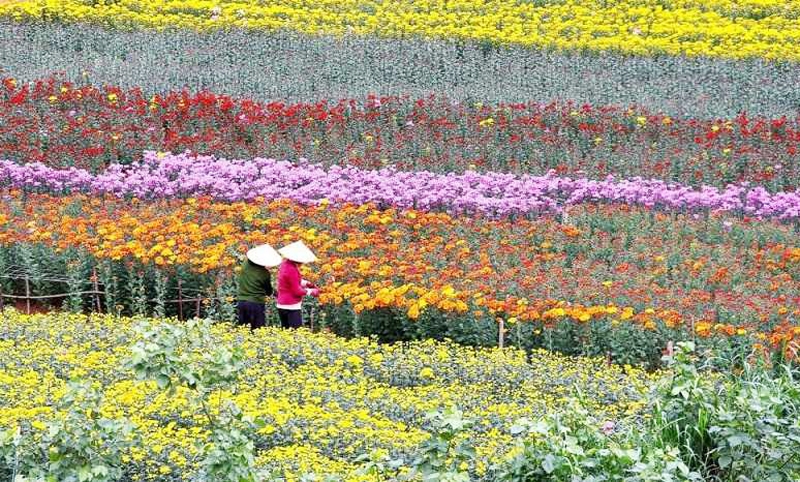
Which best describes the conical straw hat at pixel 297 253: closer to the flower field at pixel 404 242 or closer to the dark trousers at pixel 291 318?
the flower field at pixel 404 242

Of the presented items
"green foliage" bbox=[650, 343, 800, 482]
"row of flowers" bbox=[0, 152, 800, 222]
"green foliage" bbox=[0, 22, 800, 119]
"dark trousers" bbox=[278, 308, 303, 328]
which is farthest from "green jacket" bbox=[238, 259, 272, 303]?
"green foliage" bbox=[0, 22, 800, 119]

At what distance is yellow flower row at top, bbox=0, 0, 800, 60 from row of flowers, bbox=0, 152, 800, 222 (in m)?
7.58

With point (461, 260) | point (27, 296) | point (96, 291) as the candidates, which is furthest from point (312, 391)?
point (27, 296)

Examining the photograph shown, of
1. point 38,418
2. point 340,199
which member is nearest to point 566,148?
point 340,199

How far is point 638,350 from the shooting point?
11.0 metres

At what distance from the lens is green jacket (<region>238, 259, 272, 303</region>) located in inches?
476

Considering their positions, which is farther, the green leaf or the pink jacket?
the pink jacket

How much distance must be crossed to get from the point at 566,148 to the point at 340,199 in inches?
137

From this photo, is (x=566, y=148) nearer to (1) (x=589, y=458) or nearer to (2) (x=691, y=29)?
(2) (x=691, y=29)

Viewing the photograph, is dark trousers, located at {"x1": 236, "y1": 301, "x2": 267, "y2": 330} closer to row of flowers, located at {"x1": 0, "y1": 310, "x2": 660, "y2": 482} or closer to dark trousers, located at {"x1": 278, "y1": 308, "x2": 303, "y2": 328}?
dark trousers, located at {"x1": 278, "y1": 308, "x2": 303, "y2": 328}

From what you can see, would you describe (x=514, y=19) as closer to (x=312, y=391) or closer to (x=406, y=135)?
A: (x=406, y=135)

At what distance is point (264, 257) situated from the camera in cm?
1205

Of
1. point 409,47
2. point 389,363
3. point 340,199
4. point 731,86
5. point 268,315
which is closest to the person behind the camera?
point 389,363

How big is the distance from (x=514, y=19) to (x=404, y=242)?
1240cm
